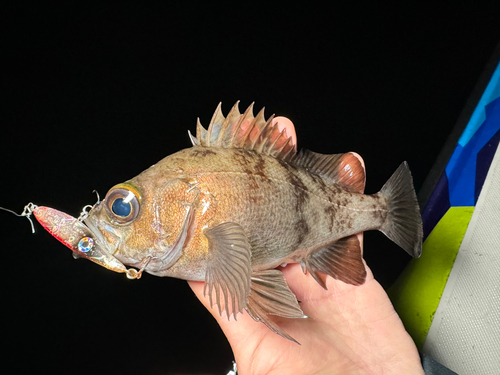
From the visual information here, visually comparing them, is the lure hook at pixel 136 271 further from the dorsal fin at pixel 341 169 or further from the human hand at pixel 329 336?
the dorsal fin at pixel 341 169

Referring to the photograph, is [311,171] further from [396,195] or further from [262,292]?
[262,292]

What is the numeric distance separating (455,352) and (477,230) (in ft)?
1.78

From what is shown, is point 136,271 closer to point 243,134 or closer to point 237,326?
point 237,326

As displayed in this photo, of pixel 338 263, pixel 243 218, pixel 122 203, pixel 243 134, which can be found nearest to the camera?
pixel 122 203

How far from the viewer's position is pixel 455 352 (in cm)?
161

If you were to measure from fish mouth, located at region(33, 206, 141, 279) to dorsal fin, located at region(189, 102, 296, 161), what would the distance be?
41cm

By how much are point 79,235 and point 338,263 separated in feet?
2.93

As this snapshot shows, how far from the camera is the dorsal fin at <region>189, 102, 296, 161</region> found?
1.21 m

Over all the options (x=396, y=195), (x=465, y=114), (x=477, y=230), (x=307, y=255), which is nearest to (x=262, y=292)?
(x=307, y=255)

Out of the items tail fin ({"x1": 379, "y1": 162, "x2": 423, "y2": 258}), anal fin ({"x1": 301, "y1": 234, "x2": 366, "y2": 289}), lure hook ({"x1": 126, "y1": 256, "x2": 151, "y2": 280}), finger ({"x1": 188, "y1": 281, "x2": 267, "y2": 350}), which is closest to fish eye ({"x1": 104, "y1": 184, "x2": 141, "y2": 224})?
lure hook ({"x1": 126, "y1": 256, "x2": 151, "y2": 280})

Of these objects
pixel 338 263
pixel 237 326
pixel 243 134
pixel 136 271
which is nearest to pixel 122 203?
pixel 136 271

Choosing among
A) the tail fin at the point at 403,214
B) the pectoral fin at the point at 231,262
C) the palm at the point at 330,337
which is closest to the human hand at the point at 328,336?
the palm at the point at 330,337

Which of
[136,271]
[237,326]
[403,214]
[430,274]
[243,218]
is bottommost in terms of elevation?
→ [237,326]

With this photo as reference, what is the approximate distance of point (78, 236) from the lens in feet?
3.47
